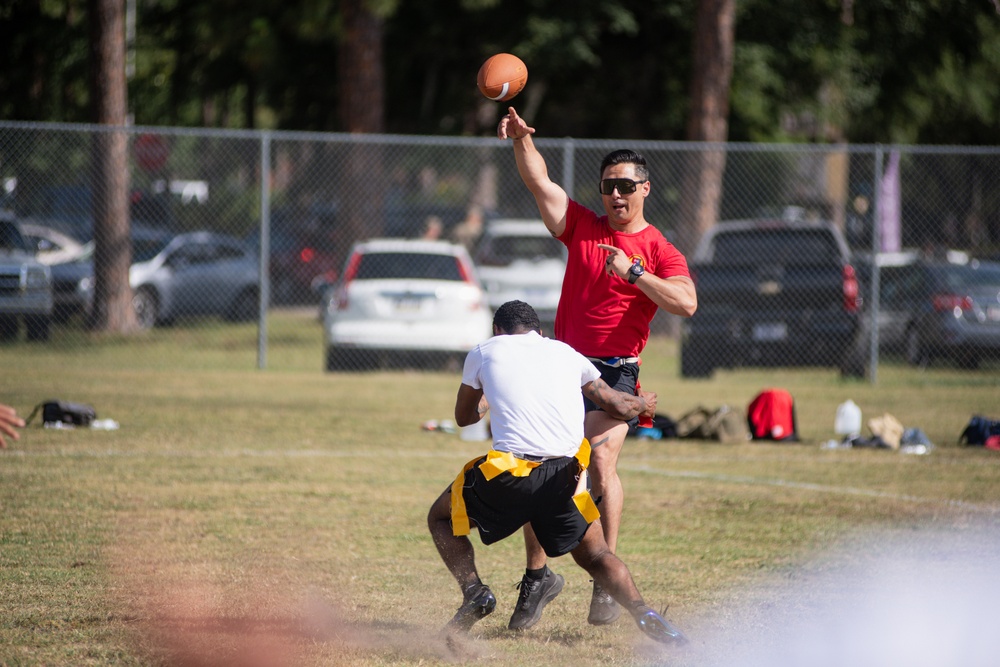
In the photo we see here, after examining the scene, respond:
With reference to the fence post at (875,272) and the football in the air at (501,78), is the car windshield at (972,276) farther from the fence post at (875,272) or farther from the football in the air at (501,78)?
the football in the air at (501,78)

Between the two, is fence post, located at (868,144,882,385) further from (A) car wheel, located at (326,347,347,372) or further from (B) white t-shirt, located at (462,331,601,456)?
(B) white t-shirt, located at (462,331,601,456)

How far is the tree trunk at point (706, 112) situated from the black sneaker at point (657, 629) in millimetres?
15413

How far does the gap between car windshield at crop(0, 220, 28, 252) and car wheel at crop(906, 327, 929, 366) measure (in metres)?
12.6

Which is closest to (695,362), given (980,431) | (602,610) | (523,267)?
(523,267)

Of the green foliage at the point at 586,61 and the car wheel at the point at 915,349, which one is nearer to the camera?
the car wheel at the point at 915,349

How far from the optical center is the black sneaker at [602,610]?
5395mm

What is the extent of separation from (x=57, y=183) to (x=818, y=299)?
12.7 metres

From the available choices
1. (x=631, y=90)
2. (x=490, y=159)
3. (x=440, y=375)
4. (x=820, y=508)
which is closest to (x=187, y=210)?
(x=490, y=159)

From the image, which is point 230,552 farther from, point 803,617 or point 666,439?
point 666,439

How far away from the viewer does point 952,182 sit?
91.4ft

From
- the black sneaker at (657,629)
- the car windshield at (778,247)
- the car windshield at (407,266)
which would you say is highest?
the car windshield at (778,247)

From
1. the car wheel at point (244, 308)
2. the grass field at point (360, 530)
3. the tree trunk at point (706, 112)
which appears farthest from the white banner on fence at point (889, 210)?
the car wheel at point (244, 308)

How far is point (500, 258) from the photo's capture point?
18797 millimetres

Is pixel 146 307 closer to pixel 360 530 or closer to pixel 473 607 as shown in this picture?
pixel 360 530
